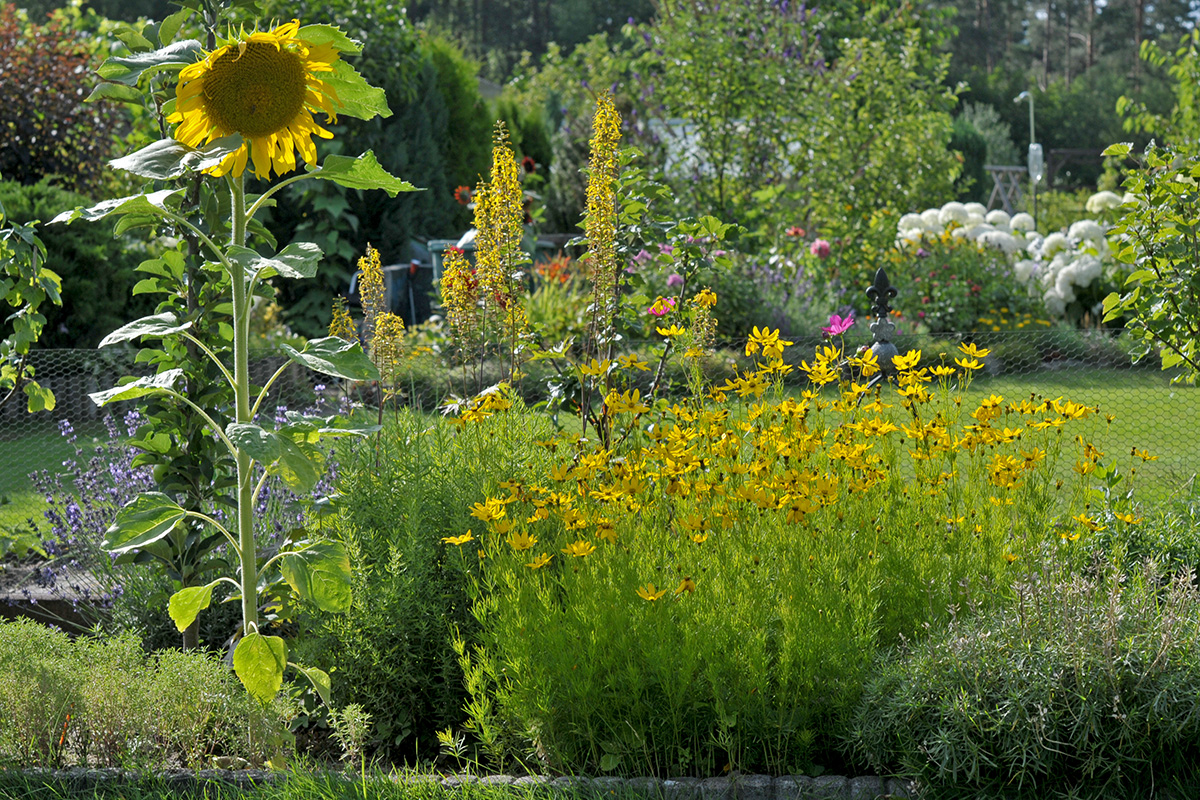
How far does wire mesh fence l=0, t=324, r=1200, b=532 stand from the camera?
533 centimetres

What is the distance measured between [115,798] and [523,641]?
3.26 feet

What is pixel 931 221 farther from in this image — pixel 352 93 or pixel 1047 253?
pixel 352 93

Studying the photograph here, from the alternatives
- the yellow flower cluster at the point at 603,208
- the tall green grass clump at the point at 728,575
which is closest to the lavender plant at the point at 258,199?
the tall green grass clump at the point at 728,575

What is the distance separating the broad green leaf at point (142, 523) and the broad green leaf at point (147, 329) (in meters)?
0.35

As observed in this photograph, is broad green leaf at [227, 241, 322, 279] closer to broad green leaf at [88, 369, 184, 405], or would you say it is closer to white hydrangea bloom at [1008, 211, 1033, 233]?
broad green leaf at [88, 369, 184, 405]

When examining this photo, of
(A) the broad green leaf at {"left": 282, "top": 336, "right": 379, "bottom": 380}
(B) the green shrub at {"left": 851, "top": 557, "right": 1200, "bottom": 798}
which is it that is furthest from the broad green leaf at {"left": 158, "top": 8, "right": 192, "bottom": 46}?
(B) the green shrub at {"left": 851, "top": 557, "right": 1200, "bottom": 798}

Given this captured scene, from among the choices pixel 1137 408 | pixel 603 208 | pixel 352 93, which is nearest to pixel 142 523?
pixel 352 93

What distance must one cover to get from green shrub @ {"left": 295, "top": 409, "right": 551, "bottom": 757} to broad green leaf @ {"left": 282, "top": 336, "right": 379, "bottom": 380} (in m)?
0.67

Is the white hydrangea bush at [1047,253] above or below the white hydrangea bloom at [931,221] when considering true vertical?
below

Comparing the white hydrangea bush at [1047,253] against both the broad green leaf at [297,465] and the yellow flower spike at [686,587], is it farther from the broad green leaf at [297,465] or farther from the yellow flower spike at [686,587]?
the broad green leaf at [297,465]

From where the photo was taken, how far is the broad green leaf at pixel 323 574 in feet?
7.18

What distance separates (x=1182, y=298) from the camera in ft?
12.5

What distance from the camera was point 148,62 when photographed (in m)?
2.19

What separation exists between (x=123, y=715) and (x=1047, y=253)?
30.0 ft
